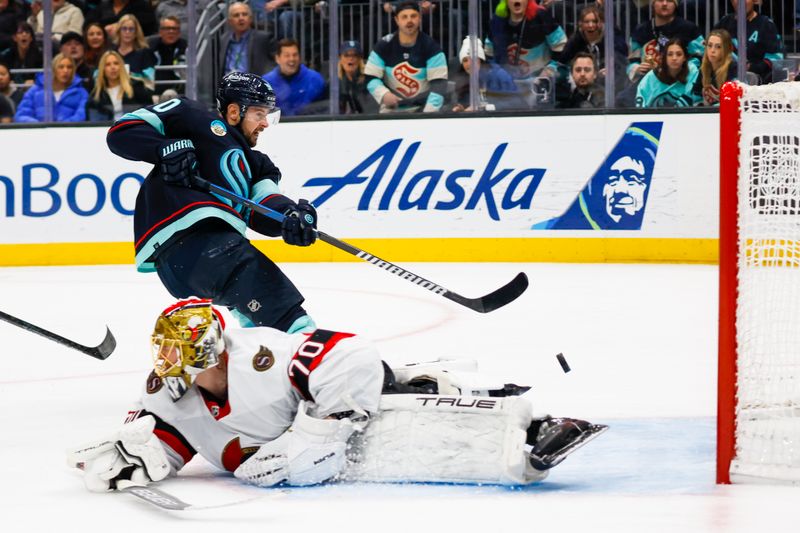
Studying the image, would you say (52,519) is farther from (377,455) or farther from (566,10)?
(566,10)

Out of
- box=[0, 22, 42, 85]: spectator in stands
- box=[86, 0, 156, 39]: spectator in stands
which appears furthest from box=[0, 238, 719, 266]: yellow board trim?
box=[86, 0, 156, 39]: spectator in stands

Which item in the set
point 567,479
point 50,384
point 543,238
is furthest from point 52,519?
point 543,238

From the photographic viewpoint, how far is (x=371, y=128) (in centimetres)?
895

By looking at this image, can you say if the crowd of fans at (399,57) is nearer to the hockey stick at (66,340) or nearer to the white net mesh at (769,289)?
the hockey stick at (66,340)

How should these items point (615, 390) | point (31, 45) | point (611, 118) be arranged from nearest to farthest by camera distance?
point (615, 390) < point (611, 118) < point (31, 45)

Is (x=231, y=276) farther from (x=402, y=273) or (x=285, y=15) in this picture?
(x=285, y=15)

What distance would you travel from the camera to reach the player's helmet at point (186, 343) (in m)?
2.96

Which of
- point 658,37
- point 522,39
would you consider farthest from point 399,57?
point 658,37

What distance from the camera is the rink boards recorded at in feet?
28.0

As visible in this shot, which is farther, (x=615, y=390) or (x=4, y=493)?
(x=615, y=390)

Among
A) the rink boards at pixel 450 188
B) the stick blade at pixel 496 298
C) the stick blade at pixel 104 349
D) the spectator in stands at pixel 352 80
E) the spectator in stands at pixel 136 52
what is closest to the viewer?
the stick blade at pixel 496 298

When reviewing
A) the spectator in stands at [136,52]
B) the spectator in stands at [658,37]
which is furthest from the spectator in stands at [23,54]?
the spectator in stands at [658,37]

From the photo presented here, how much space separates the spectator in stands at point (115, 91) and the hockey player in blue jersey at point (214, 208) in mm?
5266

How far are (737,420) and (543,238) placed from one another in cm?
563
